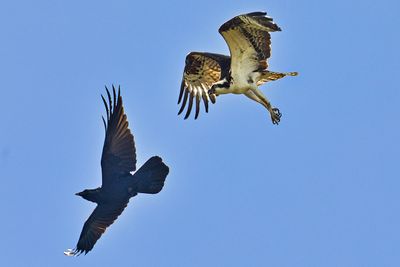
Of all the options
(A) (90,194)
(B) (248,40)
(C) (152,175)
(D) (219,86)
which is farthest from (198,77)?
(A) (90,194)

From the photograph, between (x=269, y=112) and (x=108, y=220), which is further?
(x=269, y=112)

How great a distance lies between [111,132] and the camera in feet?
71.3

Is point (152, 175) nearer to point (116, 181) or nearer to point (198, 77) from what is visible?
point (116, 181)

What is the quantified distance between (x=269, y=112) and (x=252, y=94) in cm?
44

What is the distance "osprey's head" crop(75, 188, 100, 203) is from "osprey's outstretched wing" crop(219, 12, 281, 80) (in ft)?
10.5

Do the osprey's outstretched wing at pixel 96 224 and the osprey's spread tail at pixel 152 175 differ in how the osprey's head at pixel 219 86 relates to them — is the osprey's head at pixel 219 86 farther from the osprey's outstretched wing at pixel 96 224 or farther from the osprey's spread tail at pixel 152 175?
the osprey's outstretched wing at pixel 96 224

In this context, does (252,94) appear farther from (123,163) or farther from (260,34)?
(123,163)

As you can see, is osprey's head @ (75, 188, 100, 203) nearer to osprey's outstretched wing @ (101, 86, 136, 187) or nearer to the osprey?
osprey's outstretched wing @ (101, 86, 136, 187)

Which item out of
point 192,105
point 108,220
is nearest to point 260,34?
point 192,105

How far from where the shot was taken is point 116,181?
70.0 feet

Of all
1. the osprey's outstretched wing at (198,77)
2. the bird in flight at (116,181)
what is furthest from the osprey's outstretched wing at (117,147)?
the osprey's outstretched wing at (198,77)

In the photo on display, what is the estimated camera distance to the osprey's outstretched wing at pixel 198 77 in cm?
2372

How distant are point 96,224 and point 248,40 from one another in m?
4.10

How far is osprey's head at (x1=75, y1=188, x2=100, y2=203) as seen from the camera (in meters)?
21.4
